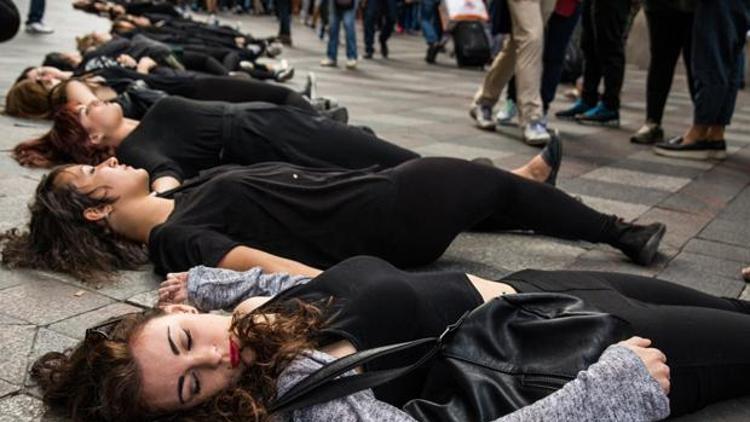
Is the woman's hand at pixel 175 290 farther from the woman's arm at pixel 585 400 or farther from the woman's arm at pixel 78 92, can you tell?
the woman's arm at pixel 78 92

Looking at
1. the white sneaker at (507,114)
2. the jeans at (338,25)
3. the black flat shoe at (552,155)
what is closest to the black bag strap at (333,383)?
the black flat shoe at (552,155)

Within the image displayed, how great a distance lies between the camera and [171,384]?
6.29 feet

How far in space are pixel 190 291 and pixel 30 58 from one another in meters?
7.80

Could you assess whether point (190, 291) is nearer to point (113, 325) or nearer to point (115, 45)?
point (113, 325)

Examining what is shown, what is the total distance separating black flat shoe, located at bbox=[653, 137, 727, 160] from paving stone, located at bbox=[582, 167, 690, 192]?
69cm

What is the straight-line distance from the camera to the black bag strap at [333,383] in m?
1.86

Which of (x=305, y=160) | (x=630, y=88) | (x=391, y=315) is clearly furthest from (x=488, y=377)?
(x=630, y=88)

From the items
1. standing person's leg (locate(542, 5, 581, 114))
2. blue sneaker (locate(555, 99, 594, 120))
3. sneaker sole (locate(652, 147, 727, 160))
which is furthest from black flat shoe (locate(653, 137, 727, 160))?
blue sneaker (locate(555, 99, 594, 120))

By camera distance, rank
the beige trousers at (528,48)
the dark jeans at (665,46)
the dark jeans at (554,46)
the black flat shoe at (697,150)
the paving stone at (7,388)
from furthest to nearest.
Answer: the dark jeans at (554,46), the dark jeans at (665,46), the beige trousers at (528,48), the black flat shoe at (697,150), the paving stone at (7,388)

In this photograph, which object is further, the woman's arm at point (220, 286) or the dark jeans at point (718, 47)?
the dark jeans at point (718, 47)

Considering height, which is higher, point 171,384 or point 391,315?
point 391,315

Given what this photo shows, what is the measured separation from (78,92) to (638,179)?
3.56m

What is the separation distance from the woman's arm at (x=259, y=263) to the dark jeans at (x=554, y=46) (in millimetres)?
4493

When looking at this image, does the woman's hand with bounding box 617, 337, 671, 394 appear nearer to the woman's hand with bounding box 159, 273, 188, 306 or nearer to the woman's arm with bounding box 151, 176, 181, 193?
the woman's hand with bounding box 159, 273, 188, 306
